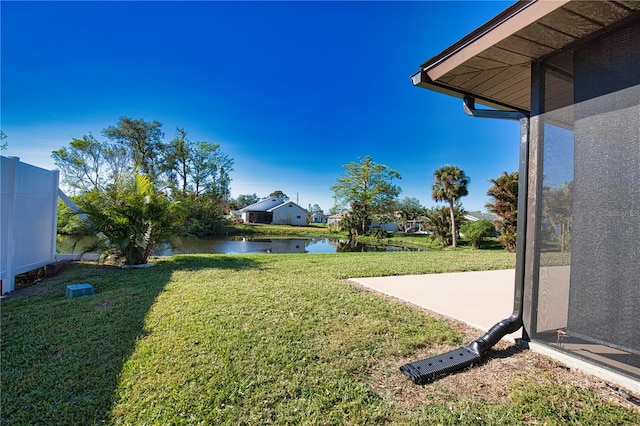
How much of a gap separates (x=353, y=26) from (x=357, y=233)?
727 inches

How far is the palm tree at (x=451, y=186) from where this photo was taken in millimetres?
18047

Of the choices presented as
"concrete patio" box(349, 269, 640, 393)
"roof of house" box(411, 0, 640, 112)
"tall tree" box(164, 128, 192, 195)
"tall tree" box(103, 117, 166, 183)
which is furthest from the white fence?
"tall tree" box(164, 128, 192, 195)

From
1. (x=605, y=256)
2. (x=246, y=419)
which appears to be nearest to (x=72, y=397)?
(x=246, y=419)

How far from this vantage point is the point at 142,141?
74.1 ft

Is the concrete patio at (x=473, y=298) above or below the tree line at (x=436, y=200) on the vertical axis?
below

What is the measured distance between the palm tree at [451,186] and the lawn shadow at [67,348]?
58.3 feet

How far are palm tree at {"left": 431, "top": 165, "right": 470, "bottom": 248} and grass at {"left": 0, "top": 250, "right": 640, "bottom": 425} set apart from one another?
16531 mm

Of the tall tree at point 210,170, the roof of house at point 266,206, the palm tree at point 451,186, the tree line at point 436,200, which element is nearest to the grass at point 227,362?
the tree line at point 436,200

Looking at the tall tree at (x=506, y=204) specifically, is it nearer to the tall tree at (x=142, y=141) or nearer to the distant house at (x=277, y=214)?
the tall tree at (x=142, y=141)

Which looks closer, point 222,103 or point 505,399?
point 505,399

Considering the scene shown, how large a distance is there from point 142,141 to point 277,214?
17320mm

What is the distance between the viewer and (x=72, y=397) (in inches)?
64.4

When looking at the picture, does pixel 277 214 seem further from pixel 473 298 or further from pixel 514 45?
pixel 514 45

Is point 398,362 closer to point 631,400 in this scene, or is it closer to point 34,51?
point 631,400
